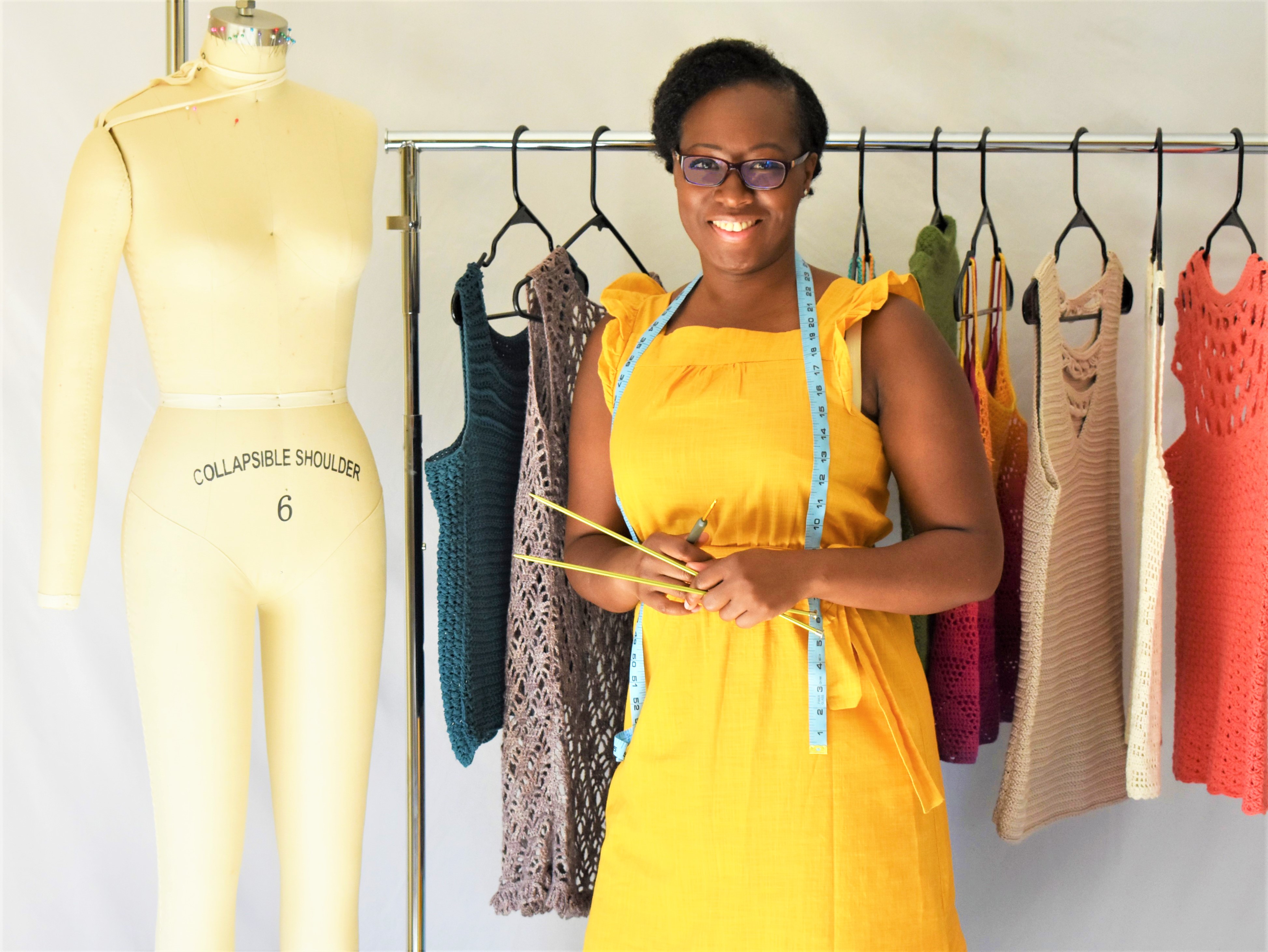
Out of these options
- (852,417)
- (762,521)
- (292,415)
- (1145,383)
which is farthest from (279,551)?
(1145,383)

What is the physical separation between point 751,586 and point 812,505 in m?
0.17

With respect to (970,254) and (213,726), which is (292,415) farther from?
(970,254)

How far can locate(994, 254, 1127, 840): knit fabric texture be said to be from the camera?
1743 mm

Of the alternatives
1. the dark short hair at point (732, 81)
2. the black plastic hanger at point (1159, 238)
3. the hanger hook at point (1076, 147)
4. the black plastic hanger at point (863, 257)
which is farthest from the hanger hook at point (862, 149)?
the black plastic hanger at point (1159, 238)

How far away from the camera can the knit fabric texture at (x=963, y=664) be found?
70.6 inches

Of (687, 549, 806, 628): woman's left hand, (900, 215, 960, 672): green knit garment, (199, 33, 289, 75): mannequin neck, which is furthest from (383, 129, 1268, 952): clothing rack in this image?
(687, 549, 806, 628): woman's left hand

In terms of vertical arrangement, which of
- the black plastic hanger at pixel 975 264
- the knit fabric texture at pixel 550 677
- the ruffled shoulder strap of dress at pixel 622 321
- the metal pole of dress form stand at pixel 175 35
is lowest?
the knit fabric texture at pixel 550 677

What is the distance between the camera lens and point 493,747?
251 cm

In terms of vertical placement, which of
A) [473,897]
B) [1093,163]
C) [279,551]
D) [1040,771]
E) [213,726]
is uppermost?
[1093,163]

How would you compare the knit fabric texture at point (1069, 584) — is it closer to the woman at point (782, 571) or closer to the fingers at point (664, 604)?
the woman at point (782, 571)

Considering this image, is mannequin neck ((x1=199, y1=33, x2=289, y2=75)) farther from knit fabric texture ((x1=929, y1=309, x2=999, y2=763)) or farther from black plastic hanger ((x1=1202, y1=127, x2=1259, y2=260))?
black plastic hanger ((x1=1202, y1=127, x2=1259, y2=260))

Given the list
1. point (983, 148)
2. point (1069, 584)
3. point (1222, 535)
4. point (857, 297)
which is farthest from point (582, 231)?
point (1222, 535)

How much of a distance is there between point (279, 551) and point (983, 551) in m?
0.92

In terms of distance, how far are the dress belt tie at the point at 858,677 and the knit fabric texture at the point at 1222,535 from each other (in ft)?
2.07
